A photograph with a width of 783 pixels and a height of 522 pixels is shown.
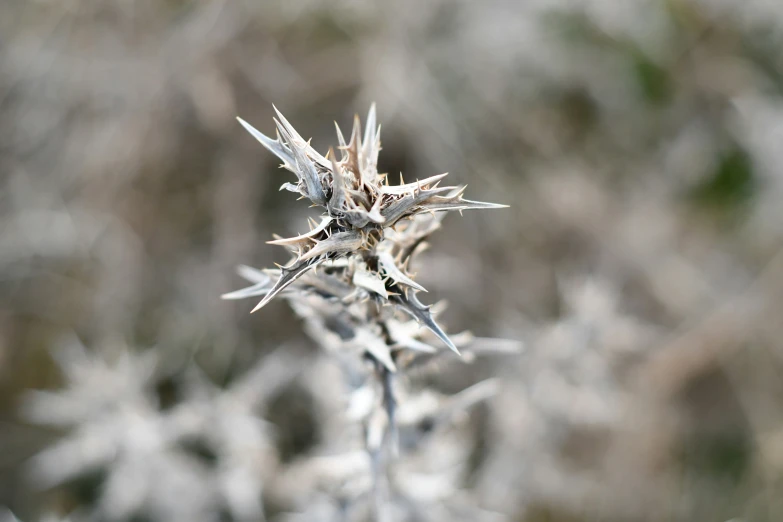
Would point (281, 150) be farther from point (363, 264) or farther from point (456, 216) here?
point (456, 216)

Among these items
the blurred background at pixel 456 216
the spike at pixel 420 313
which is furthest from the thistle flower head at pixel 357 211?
the blurred background at pixel 456 216


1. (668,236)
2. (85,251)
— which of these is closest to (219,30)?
(85,251)

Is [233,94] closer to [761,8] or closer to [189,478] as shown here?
[189,478]

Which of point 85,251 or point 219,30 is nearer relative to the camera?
point 219,30

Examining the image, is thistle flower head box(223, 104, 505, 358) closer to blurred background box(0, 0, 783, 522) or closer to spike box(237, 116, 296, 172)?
spike box(237, 116, 296, 172)

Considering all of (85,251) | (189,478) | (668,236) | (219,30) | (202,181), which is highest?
(219,30)

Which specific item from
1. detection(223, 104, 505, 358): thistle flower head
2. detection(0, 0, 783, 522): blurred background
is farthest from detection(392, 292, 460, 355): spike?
detection(0, 0, 783, 522): blurred background

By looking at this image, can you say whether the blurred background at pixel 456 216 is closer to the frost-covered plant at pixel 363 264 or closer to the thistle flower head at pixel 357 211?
the frost-covered plant at pixel 363 264
